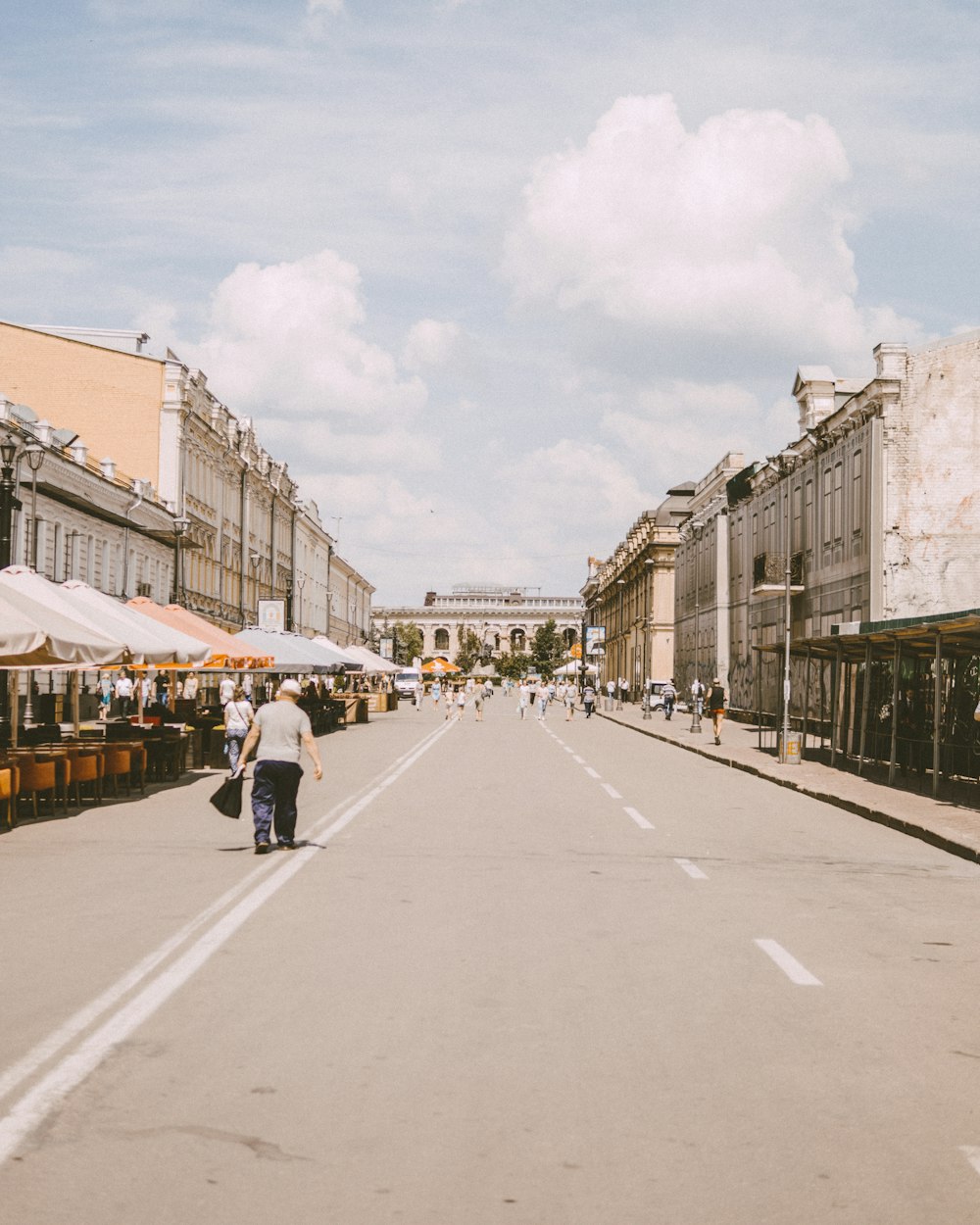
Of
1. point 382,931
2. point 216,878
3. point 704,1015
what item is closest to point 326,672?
point 216,878

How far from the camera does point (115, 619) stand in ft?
69.2

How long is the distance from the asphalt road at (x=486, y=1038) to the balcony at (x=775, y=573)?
3151 centimetres

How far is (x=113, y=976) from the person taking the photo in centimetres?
755

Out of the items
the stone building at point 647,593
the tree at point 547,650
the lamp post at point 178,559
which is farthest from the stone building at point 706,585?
the tree at point 547,650

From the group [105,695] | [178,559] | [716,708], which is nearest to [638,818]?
[716,708]

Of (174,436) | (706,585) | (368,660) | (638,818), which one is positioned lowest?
(638,818)

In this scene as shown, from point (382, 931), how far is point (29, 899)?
299 centimetres

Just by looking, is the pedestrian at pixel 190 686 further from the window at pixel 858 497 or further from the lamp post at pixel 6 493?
the lamp post at pixel 6 493

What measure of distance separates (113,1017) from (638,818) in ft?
36.8

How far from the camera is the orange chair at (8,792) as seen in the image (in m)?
15.2

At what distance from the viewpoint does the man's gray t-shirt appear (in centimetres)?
1300

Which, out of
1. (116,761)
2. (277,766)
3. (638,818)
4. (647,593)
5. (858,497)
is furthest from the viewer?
(647,593)

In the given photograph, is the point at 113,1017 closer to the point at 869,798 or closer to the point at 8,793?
the point at 8,793

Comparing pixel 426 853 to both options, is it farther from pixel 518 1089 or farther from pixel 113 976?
pixel 518 1089
